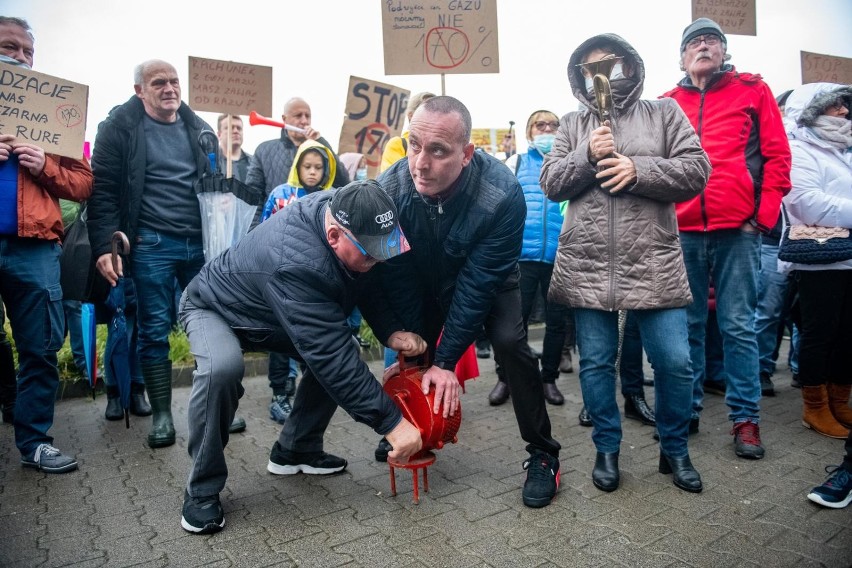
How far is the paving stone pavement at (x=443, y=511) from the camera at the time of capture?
2.53 meters

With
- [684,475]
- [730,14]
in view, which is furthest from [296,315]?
[730,14]

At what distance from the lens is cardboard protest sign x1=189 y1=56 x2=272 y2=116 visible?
5.20m

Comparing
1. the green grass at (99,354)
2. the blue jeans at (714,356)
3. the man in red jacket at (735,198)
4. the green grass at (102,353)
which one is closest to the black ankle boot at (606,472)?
the man in red jacket at (735,198)

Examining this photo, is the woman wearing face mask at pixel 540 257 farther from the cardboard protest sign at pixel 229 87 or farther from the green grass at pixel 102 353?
the cardboard protest sign at pixel 229 87

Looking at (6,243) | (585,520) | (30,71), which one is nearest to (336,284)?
(585,520)

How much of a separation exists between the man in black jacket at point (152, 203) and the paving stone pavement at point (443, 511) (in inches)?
24.5

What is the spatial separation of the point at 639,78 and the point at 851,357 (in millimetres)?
2232

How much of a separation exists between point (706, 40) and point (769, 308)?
95.5 inches

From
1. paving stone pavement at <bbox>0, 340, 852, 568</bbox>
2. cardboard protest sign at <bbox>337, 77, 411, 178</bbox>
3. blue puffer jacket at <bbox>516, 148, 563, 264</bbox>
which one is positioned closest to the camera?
paving stone pavement at <bbox>0, 340, 852, 568</bbox>

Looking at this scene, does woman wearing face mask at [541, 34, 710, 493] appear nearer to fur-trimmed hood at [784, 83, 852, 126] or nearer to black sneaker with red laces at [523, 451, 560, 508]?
black sneaker with red laces at [523, 451, 560, 508]

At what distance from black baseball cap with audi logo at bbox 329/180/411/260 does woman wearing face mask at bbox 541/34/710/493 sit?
1052 millimetres

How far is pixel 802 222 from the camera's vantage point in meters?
3.98

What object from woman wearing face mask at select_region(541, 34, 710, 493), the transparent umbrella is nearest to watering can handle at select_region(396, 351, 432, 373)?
woman wearing face mask at select_region(541, 34, 710, 493)

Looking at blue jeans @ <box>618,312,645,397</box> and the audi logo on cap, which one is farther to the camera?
blue jeans @ <box>618,312,645,397</box>
